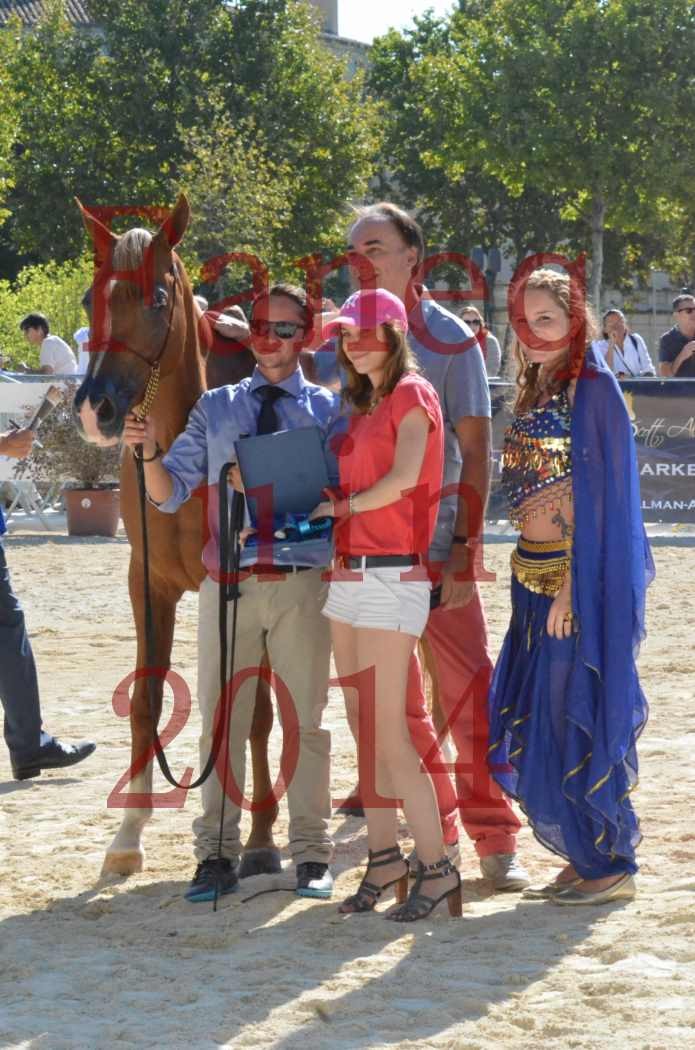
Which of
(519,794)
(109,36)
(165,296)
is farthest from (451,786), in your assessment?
(109,36)

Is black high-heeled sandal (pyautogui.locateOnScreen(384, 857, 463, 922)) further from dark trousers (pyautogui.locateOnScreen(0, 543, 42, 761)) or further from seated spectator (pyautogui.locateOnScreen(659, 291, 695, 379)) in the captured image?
seated spectator (pyautogui.locateOnScreen(659, 291, 695, 379))

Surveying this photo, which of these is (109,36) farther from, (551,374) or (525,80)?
(551,374)

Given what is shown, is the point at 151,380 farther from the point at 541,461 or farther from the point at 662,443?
the point at 662,443

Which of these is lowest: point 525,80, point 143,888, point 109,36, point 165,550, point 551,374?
point 143,888

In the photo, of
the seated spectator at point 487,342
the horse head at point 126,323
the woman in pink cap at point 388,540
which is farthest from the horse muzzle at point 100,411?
the seated spectator at point 487,342

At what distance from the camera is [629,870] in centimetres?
488

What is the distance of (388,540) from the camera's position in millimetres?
4594

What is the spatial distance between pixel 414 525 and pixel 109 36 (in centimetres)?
4591

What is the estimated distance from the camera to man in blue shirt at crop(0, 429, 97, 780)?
667 cm

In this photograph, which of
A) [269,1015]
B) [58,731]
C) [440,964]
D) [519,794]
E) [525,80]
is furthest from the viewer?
[525,80]

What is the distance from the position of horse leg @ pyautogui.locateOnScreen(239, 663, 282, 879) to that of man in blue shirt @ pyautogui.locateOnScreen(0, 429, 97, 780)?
4.99 feet

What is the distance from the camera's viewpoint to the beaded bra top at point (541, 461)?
16.2 feet

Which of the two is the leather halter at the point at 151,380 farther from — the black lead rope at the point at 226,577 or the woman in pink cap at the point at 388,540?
the woman in pink cap at the point at 388,540

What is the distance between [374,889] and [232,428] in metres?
1.51
